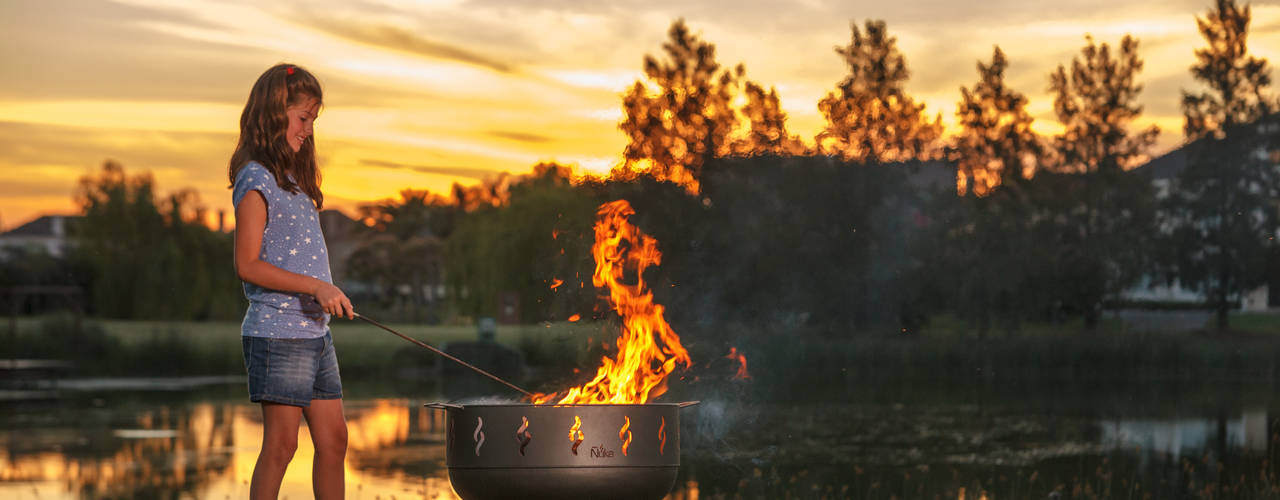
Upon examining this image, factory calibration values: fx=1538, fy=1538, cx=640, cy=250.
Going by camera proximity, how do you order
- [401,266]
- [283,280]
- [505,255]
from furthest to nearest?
[401,266]
[505,255]
[283,280]

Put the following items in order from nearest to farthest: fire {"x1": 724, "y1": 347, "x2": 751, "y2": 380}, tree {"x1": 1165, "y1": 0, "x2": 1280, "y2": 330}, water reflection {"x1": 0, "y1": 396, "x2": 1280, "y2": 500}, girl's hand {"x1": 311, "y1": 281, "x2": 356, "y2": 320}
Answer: girl's hand {"x1": 311, "y1": 281, "x2": 356, "y2": 320} < fire {"x1": 724, "y1": 347, "x2": 751, "y2": 380} < water reflection {"x1": 0, "y1": 396, "x2": 1280, "y2": 500} < tree {"x1": 1165, "y1": 0, "x2": 1280, "y2": 330}

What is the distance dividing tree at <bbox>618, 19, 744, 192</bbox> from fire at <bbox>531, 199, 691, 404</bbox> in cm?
2763

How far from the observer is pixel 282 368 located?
519 centimetres

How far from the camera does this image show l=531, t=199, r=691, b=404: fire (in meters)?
7.00

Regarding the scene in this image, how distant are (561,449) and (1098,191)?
43.0 metres

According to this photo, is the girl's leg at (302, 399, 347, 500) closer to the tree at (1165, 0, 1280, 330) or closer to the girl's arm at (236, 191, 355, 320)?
the girl's arm at (236, 191, 355, 320)

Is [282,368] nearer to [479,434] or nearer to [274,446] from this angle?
[274,446]

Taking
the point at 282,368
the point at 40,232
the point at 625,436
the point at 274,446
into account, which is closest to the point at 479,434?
the point at 625,436

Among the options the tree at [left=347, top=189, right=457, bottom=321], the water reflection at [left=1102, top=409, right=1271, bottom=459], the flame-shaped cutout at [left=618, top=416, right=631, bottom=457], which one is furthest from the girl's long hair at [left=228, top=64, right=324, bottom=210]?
the tree at [left=347, top=189, right=457, bottom=321]

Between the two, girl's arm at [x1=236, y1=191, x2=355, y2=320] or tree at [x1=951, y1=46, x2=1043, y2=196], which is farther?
tree at [x1=951, y1=46, x2=1043, y2=196]

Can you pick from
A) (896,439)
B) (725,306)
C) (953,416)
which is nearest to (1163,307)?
(725,306)

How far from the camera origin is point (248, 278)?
519 centimetres

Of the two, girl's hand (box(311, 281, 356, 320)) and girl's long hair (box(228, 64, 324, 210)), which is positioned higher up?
girl's long hair (box(228, 64, 324, 210))

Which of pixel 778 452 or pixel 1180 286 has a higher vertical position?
pixel 1180 286
